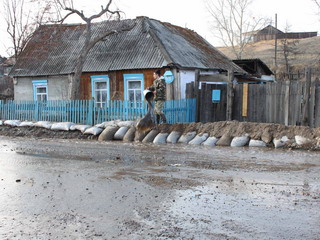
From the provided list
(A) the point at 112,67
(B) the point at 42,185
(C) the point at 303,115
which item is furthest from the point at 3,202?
(A) the point at 112,67

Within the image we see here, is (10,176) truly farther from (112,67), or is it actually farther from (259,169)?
(112,67)

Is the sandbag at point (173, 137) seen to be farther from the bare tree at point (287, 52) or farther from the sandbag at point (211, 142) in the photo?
the bare tree at point (287, 52)

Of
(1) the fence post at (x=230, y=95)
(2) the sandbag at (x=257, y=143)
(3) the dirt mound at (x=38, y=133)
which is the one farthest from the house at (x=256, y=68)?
(2) the sandbag at (x=257, y=143)

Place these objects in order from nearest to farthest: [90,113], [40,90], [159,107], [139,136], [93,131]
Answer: [139,136] → [159,107] → [93,131] → [90,113] → [40,90]

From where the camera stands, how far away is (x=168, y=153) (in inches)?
374

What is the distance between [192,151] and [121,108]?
4.78 metres

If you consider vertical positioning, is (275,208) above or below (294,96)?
below

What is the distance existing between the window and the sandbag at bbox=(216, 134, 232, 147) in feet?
28.1

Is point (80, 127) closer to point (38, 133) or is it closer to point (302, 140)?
point (38, 133)

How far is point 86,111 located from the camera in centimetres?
1500

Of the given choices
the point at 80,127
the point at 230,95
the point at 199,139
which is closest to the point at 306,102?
the point at 230,95

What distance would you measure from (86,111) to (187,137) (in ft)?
16.7

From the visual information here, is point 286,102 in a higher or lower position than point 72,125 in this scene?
higher

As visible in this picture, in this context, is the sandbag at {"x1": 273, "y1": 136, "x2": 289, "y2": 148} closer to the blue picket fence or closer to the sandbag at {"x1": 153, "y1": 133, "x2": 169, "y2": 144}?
the sandbag at {"x1": 153, "y1": 133, "x2": 169, "y2": 144}
